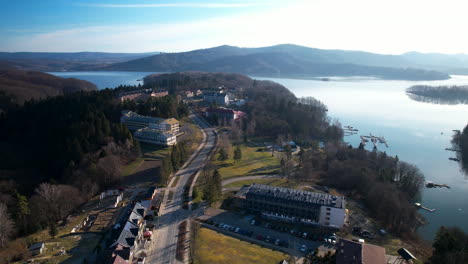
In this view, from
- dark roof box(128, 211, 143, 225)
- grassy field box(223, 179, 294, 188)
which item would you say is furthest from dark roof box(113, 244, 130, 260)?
grassy field box(223, 179, 294, 188)

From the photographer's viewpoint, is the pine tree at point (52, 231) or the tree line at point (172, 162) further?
the tree line at point (172, 162)

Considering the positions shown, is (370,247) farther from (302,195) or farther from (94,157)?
(94,157)

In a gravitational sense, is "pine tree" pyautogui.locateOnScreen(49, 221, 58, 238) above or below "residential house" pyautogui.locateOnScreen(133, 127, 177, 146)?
below

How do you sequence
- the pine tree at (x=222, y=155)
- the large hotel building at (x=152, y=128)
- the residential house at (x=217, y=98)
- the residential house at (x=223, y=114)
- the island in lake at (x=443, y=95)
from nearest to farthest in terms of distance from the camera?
the pine tree at (x=222, y=155) → the large hotel building at (x=152, y=128) → the residential house at (x=223, y=114) → the residential house at (x=217, y=98) → the island in lake at (x=443, y=95)

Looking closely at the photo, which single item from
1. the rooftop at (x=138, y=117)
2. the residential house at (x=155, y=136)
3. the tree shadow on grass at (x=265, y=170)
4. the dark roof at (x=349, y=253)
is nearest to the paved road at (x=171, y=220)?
the residential house at (x=155, y=136)

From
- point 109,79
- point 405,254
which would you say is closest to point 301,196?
point 405,254

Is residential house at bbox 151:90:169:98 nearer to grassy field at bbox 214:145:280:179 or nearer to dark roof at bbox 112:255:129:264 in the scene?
grassy field at bbox 214:145:280:179

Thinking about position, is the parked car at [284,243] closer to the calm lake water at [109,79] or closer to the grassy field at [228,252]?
the grassy field at [228,252]
